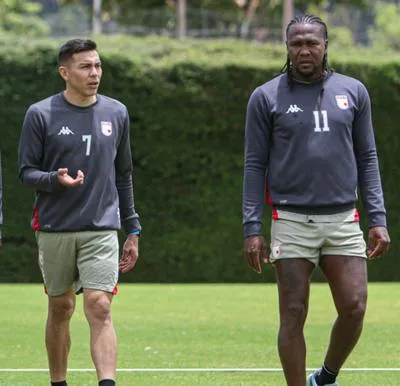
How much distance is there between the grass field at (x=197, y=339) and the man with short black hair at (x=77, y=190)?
156cm

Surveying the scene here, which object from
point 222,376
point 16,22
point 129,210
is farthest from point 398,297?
point 16,22

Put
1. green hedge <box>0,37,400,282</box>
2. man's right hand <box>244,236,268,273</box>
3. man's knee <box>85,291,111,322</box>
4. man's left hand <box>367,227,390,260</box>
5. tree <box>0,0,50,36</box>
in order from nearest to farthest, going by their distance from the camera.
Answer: man's right hand <box>244,236,268,273</box> < man's left hand <box>367,227,390,260</box> < man's knee <box>85,291,111,322</box> < green hedge <box>0,37,400,282</box> < tree <box>0,0,50,36</box>

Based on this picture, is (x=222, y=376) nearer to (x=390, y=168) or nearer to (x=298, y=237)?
(x=298, y=237)

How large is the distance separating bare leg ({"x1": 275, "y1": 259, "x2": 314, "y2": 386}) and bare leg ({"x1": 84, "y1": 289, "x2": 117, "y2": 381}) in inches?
43.0

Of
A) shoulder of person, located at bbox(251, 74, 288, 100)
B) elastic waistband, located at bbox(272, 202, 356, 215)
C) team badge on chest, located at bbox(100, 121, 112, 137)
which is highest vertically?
shoulder of person, located at bbox(251, 74, 288, 100)

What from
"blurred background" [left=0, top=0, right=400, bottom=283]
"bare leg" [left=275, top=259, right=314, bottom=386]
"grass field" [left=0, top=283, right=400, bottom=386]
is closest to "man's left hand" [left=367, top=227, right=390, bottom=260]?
"bare leg" [left=275, top=259, right=314, bottom=386]

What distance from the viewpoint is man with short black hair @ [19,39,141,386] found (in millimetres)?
8688

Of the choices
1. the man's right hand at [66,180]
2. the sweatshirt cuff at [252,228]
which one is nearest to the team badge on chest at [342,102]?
the sweatshirt cuff at [252,228]

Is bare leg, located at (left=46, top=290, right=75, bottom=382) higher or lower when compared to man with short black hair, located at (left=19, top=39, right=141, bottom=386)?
lower

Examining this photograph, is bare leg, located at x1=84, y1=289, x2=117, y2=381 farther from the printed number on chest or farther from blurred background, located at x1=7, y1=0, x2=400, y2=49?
blurred background, located at x1=7, y1=0, x2=400, y2=49

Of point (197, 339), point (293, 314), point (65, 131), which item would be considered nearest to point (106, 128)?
point (65, 131)

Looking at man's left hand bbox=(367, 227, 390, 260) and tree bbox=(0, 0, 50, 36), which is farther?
tree bbox=(0, 0, 50, 36)

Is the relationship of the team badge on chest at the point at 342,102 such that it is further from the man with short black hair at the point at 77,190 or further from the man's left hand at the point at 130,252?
the man's left hand at the point at 130,252

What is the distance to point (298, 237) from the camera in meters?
8.26
